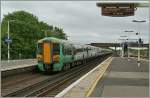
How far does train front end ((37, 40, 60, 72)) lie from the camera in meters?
34.6

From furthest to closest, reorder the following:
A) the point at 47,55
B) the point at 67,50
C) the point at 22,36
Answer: the point at 22,36
the point at 67,50
the point at 47,55

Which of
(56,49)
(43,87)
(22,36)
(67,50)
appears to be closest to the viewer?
(43,87)

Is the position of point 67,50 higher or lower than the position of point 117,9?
lower

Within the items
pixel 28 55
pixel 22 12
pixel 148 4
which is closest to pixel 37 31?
pixel 28 55

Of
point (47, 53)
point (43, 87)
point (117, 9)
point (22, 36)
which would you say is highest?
point (117, 9)

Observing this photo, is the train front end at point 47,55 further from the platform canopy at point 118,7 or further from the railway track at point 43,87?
the platform canopy at point 118,7

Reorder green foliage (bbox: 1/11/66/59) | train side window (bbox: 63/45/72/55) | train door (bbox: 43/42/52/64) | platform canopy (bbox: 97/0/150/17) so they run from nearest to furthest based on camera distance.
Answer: platform canopy (bbox: 97/0/150/17), train door (bbox: 43/42/52/64), train side window (bbox: 63/45/72/55), green foliage (bbox: 1/11/66/59)

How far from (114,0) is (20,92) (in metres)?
7.53

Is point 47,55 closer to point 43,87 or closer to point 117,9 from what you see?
point 117,9

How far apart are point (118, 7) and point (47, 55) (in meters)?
10.4

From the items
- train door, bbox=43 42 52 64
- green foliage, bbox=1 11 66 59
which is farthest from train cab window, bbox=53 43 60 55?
green foliage, bbox=1 11 66 59

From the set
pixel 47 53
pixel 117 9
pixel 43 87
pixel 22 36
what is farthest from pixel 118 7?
pixel 22 36

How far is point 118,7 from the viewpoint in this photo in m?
25.8

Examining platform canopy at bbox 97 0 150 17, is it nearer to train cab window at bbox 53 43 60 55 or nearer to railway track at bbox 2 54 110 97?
railway track at bbox 2 54 110 97
